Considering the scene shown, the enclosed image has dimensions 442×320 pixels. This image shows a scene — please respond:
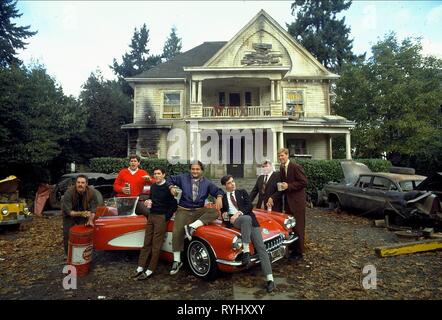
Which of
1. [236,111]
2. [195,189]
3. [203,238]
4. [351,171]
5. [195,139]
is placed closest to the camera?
[203,238]

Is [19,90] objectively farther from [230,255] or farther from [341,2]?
[341,2]

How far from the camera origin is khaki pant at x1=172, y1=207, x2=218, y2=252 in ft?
14.2

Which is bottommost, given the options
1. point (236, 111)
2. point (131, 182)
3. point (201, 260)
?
point (201, 260)

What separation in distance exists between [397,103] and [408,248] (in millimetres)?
16235

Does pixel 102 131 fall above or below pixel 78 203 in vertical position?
above

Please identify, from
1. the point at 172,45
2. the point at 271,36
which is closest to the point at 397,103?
the point at 271,36

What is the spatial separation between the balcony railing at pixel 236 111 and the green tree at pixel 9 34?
17.6m

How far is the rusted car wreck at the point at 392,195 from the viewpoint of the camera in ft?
21.8

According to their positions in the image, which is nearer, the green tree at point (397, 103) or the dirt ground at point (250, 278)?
the dirt ground at point (250, 278)

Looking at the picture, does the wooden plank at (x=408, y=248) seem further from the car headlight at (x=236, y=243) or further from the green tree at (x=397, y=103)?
the green tree at (x=397, y=103)

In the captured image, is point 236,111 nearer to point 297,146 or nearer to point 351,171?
point 297,146

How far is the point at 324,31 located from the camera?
114 ft

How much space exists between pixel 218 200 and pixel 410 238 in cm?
515

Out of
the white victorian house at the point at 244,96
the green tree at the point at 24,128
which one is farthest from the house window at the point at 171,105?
the green tree at the point at 24,128
